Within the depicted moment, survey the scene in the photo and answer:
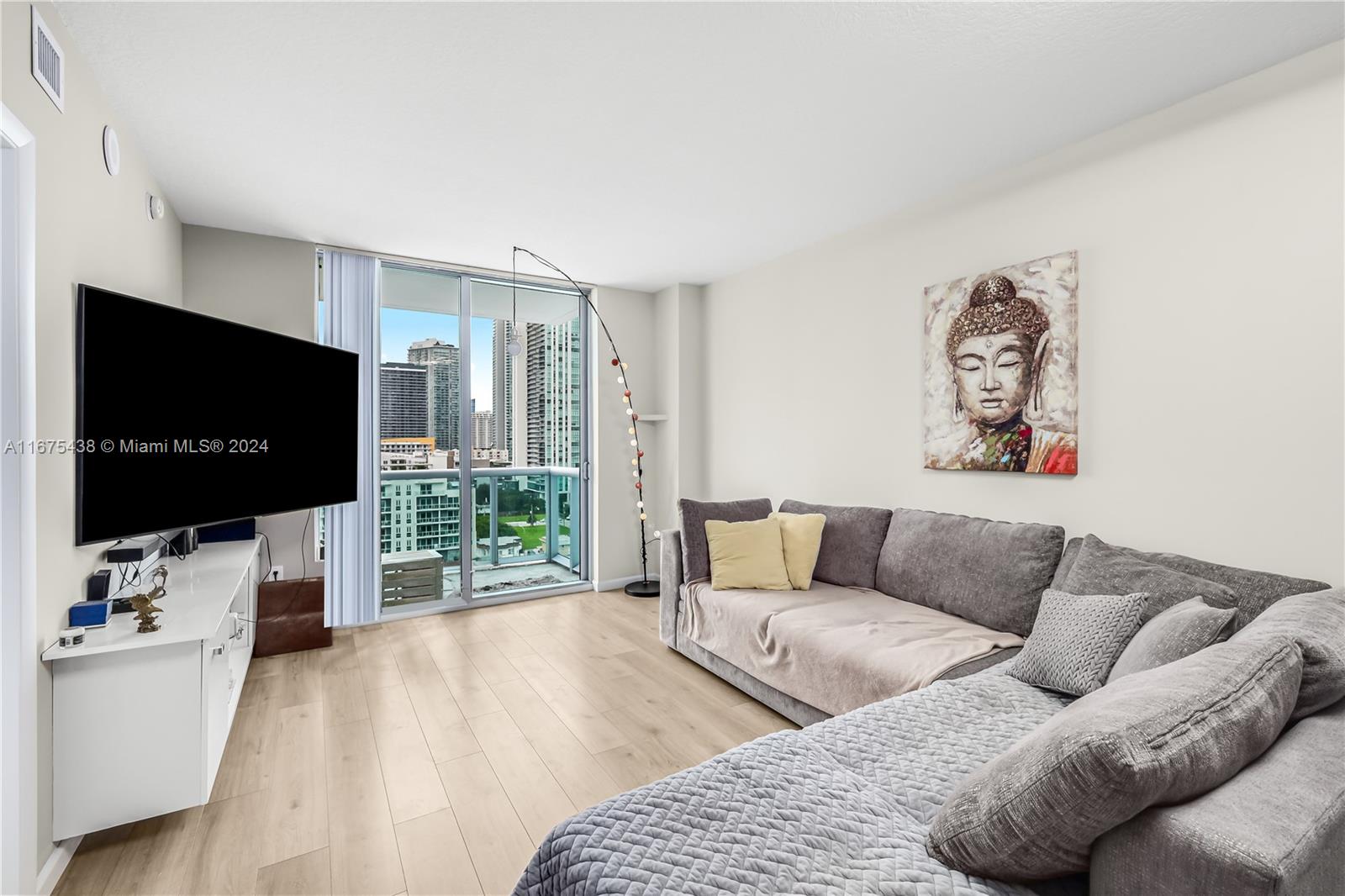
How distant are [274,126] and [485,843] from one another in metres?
2.73

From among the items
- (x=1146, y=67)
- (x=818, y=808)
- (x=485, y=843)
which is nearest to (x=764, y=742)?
(x=818, y=808)

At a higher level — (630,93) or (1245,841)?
(630,93)

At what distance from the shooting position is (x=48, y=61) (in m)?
1.72

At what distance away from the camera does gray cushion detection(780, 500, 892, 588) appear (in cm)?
324

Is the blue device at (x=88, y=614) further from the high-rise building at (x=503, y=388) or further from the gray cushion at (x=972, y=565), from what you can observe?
the gray cushion at (x=972, y=565)

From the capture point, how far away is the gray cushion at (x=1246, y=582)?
186cm

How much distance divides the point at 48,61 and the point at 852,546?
3.54 metres

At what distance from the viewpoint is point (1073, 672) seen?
1.86 metres

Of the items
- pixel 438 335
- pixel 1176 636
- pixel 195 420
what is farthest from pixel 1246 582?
pixel 438 335

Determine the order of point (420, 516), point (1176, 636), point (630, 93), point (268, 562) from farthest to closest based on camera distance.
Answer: point (420, 516) < point (268, 562) < point (630, 93) < point (1176, 636)

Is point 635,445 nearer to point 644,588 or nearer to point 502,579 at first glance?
point 644,588

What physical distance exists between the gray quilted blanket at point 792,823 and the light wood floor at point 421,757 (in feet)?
2.74

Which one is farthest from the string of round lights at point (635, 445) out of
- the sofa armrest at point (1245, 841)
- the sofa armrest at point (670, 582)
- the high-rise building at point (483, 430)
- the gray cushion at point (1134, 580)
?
the sofa armrest at point (1245, 841)

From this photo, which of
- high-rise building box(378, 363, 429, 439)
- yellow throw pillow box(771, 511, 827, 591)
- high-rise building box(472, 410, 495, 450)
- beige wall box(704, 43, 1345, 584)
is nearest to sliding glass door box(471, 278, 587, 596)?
high-rise building box(472, 410, 495, 450)
